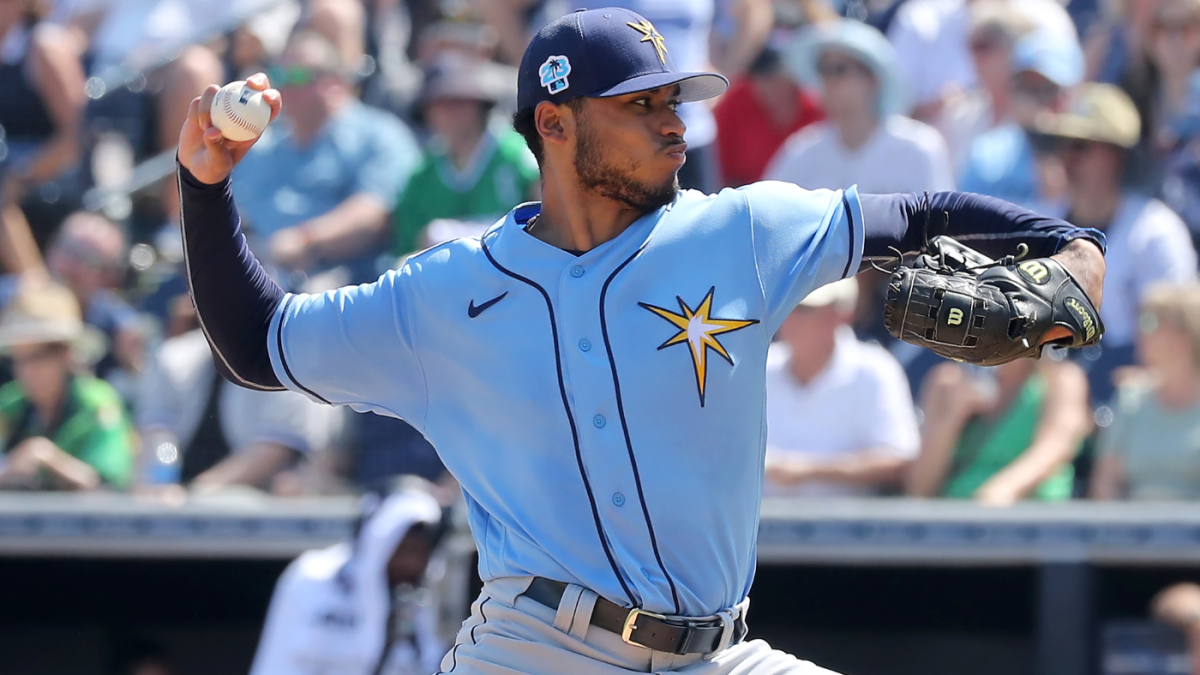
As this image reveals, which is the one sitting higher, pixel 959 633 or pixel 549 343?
pixel 549 343

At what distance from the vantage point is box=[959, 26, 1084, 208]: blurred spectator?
6.41m

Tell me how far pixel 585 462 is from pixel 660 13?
4.70 meters

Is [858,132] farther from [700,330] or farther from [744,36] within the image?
[700,330]

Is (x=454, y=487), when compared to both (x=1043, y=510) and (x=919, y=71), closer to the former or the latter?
(x=1043, y=510)

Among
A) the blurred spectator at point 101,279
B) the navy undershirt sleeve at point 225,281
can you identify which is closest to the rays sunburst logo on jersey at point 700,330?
the navy undershirt sleeve at point 225,281

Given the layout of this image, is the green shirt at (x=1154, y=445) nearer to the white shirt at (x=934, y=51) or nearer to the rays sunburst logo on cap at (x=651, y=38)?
the white shirt at (x=934, y=51)

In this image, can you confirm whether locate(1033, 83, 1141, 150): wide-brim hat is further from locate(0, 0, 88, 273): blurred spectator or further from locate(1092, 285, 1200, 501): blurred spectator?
locate(0, 0, 88, 273): blurred spectator

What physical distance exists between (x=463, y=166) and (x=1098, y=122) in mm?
2514

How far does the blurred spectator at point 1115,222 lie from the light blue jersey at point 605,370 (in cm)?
334

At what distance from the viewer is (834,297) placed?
19.0 ft

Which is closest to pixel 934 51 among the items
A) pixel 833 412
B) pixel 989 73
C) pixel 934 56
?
pixel 934 56

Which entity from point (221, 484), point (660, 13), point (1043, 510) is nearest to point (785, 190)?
point (1043, 510)

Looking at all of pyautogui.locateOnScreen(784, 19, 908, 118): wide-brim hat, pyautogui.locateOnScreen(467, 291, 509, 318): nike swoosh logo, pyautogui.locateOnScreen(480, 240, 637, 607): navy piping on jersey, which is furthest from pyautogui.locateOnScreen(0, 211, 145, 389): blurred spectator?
pyautogui.locateOnScreen(480, 240, 637, 607): navy piping on jersey

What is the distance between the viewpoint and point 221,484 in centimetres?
621
